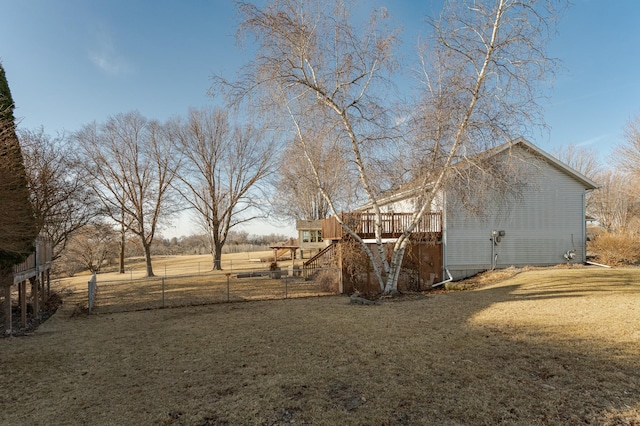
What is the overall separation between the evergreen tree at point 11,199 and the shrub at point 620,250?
21568mm

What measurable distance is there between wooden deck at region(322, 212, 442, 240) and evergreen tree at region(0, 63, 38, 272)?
31.9 ft

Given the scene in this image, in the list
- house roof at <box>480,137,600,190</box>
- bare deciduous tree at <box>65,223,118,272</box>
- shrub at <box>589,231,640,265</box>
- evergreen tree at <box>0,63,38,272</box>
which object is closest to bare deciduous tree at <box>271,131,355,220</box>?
evergreen tree at <box>0,63,38,272</box>

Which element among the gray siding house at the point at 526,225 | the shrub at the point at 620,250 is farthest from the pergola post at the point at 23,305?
the shrub at the point at 620,250

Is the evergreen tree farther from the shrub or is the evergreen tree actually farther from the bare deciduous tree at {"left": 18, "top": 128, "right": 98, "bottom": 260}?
the shrub

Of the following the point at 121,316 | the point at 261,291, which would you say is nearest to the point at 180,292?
the point at 261,291

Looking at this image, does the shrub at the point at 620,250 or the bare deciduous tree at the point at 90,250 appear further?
the bare deciduous tree at the point at 90,250

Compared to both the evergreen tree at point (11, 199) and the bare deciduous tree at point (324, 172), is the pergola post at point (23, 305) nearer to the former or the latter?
the evergreen tree at point (11, 199)

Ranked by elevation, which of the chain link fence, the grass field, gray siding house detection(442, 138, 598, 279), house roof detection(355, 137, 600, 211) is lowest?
the chain link fence

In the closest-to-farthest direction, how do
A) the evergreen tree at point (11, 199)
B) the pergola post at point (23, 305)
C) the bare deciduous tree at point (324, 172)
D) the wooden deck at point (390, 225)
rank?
the evergreen tree at point (11, 199), the pergola post at point (23, 305), the bare deciduous tree at point (324, 172), the wooden deck at point (390, 225)

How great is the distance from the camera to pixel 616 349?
4953mm

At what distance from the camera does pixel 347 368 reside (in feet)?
15.8

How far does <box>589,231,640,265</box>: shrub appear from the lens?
15.6 meters

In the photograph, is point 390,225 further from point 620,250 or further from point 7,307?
point 7,307

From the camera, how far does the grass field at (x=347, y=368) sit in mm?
3518
